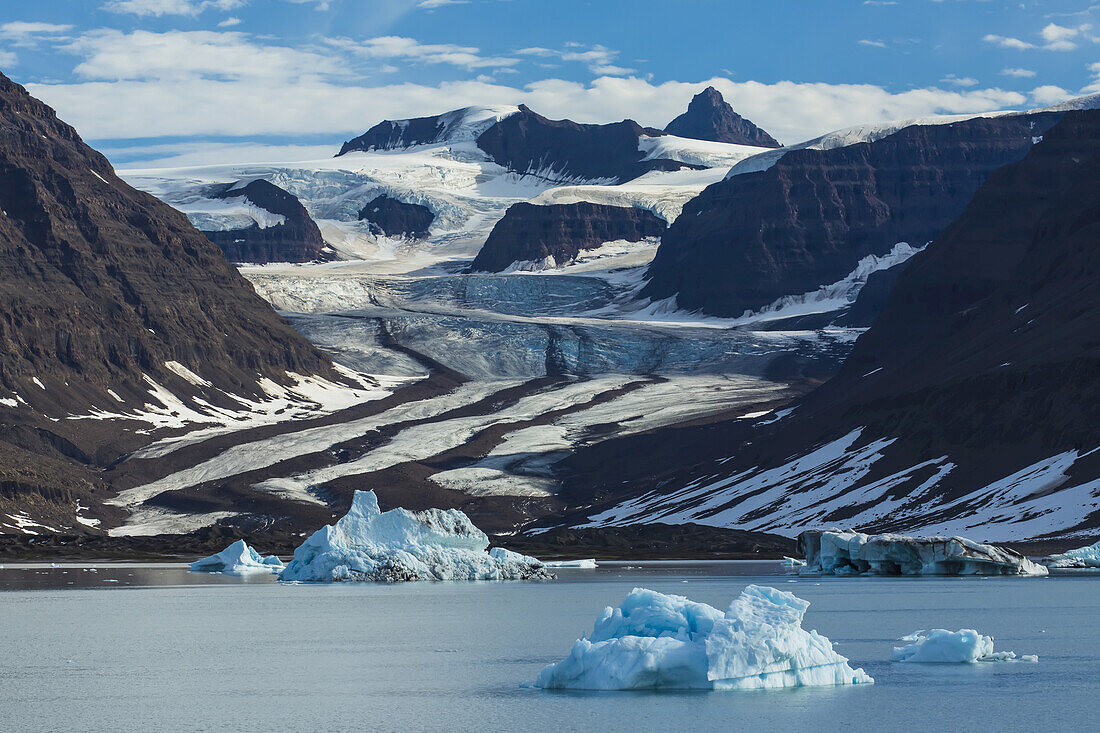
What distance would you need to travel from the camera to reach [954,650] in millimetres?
56812

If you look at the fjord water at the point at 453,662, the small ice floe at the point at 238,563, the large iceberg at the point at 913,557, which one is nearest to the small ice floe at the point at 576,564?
the small ice floe at the point at 238,563

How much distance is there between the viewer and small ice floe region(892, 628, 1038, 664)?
5603cm

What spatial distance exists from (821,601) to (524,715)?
46.4 metres

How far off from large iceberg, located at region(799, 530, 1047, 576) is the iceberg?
7.68 metres

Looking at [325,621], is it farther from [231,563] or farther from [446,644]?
[231,563]

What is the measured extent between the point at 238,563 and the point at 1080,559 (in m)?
69.6

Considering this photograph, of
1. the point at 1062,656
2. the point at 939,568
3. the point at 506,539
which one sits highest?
the point at 1062,656

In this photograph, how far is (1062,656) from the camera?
58.7 metres

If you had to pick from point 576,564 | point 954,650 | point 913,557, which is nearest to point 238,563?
point 576,564

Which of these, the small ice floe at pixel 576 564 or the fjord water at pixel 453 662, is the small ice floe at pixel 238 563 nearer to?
the small ice floe at pixel 576 564

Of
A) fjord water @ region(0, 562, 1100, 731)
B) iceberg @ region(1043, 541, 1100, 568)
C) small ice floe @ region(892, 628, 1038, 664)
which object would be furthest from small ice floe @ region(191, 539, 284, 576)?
small ice floe @ region(892, 628, 1038, 664)

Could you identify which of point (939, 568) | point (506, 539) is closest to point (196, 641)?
point (939, 568)

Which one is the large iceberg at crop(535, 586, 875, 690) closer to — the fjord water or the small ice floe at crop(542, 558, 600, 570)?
the fjord water

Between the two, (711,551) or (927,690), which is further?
(711,551)
